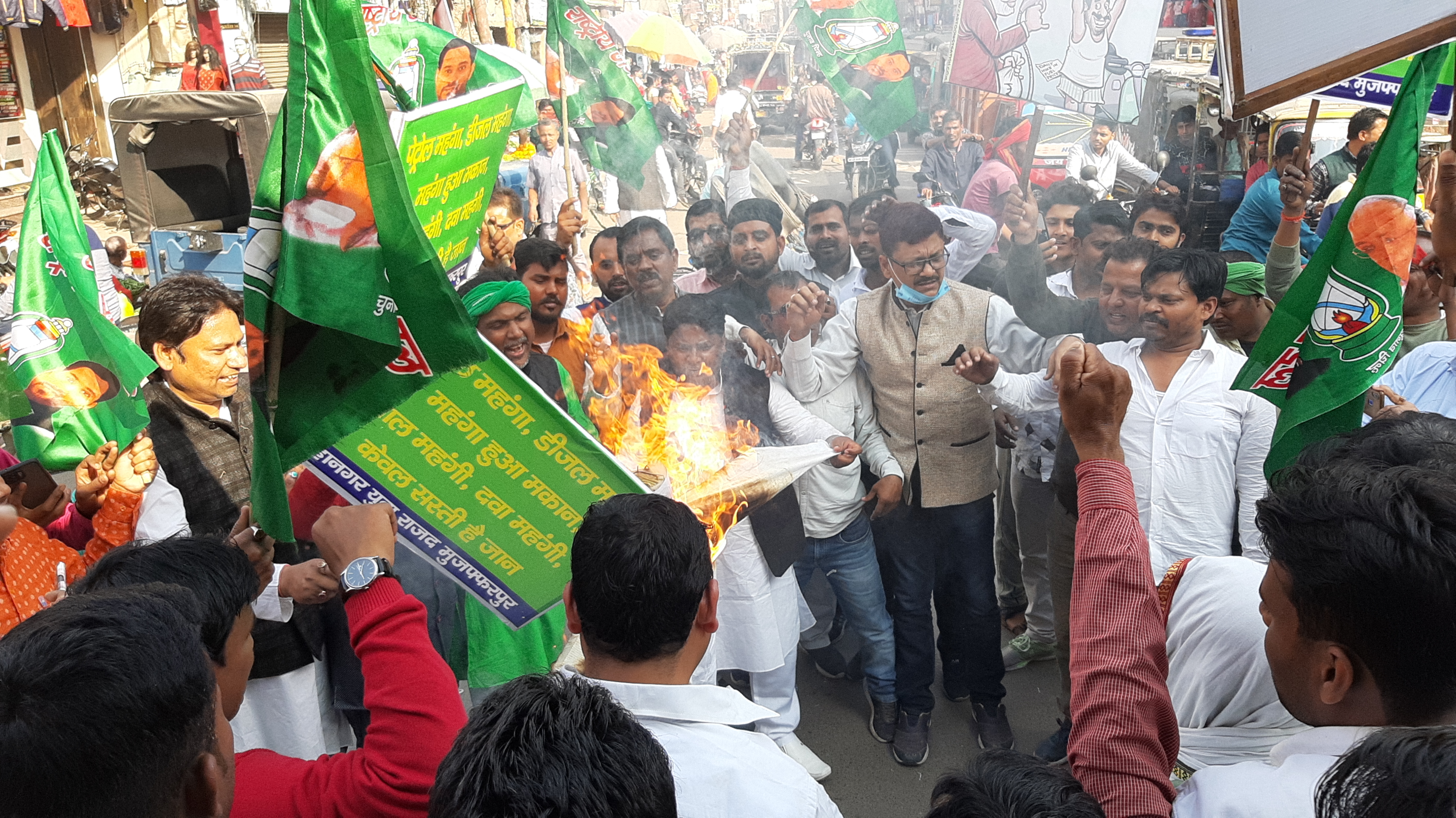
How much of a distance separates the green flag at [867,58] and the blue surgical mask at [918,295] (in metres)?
1.94

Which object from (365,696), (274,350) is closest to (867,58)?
(274,350)

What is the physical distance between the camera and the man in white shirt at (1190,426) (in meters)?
3.13

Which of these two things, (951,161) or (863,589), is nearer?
(863,589)

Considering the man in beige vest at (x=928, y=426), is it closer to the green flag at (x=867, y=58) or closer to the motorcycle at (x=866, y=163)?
the green flag at (x=867, y=58)

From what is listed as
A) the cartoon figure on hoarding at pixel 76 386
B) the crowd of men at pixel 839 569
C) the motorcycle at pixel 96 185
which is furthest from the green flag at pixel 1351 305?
the motorcycle at pixel 96 185

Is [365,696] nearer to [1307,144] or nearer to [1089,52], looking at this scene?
[1307,144]

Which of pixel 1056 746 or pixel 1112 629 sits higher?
pixel 1112 629

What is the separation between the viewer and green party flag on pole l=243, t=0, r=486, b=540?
6.51 ft

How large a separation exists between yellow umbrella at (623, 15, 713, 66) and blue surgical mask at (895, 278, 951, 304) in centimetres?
533

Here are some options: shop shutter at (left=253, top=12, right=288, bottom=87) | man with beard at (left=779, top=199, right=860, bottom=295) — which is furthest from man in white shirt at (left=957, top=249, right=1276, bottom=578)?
shop shutter at (left=253, top=12, right=288, bottom=87)

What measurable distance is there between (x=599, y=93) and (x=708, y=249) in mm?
1071

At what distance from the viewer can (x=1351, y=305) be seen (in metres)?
2.69

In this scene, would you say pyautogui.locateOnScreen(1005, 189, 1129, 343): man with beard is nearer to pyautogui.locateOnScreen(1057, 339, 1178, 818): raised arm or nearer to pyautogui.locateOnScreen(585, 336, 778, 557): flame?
pyautogui.locateOnScreen(585, 336, 778, 557): flame

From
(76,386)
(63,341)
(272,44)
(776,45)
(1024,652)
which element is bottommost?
(272,44)
